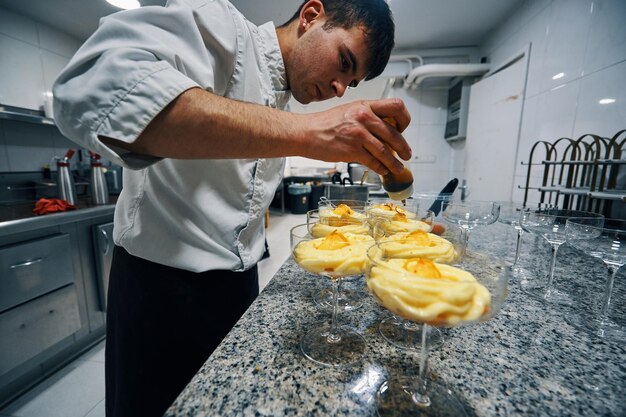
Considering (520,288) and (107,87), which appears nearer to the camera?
(107,87)

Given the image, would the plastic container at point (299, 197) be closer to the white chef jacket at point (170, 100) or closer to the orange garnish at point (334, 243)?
the white chef jacket at point (170, 100)

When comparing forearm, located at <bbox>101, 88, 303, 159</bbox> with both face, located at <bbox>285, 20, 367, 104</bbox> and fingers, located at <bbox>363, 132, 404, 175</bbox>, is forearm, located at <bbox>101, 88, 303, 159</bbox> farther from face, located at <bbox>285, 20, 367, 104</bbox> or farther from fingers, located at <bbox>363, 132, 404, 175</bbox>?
face, located at <bbox>285, 20, 367, 104</bbox>

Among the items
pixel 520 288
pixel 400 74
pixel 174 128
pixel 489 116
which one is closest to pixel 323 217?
pixel 174 128

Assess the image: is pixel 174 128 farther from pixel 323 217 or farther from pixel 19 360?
pixel 19 360

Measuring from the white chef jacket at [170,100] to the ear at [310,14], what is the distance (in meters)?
0.11

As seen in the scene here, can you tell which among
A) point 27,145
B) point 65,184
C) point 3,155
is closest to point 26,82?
point 27,145

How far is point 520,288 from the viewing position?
74 cm

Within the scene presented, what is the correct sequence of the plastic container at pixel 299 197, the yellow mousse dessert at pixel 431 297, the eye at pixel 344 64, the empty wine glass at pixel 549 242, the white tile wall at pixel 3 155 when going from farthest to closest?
the plastic container at pixel 299 197 < the white tile wall at pixel 3 155 < the eye at pixel 344 64 < the empty wine glass at pixel 549 242 < the yellow mousse dessert at pixel 431 297

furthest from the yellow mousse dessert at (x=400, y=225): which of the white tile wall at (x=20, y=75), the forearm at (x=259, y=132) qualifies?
the white tile wall at (x=20, y=75)

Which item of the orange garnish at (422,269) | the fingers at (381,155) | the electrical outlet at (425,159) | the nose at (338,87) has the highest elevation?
the nose at (338,87)

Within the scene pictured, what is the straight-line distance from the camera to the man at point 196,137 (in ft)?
1.43

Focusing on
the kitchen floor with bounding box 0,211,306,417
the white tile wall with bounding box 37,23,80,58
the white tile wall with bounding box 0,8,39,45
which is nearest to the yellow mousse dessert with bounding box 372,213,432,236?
the kitchen floor with bounding box 0,211,306,417

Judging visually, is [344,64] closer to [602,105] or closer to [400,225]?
[400,225]

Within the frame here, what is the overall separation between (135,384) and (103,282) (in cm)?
126
